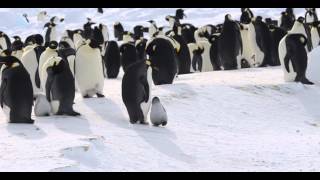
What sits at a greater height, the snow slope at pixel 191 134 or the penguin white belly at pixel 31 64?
the penguin white belly at pixel 31 64

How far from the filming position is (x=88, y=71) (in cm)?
951

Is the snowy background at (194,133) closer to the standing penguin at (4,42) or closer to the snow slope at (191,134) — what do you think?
the snow slope at (191,134)

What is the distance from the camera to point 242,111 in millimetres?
9617

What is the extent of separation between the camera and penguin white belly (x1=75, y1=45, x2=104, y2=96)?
375 inches

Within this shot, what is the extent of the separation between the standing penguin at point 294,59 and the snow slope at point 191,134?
313mm

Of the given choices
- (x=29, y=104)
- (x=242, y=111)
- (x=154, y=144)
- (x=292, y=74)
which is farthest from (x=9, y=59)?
(x=292, y=74)

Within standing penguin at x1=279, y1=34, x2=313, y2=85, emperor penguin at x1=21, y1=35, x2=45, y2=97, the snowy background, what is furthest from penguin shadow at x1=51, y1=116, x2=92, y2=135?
standing penguin at x1=279, y1=34, x2=313, y2=85

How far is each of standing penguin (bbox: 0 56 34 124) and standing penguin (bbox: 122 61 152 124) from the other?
1.24 meters

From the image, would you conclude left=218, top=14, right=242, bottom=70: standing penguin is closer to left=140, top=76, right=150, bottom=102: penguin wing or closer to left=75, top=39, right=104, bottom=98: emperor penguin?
left=75, top=39, right=104, bottom=98: emperor penguin

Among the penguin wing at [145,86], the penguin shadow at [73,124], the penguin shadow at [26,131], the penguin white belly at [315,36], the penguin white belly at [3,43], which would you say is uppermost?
the penguin wing at [145,86]

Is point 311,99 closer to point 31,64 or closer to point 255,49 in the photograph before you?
point 255,49

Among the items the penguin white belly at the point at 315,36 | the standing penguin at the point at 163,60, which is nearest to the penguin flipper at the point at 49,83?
the standing penguin at the point at 163,60

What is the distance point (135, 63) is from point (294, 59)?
407 cm

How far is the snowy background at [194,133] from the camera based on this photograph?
6.10 m
